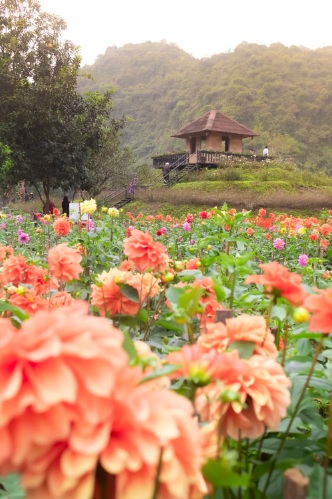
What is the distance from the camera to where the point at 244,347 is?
25.2 inches

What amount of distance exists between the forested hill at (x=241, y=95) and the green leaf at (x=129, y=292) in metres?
33.4

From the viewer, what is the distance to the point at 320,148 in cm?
3691

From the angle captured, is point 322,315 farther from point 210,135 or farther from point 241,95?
point 241,95

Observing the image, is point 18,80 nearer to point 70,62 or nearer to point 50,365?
point 70,62

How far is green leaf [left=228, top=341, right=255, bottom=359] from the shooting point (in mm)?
629

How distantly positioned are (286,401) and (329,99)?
44.6 m

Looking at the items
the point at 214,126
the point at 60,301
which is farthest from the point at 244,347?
the point at 214,126

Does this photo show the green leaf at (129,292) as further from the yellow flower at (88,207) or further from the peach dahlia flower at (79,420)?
the yellow flower at (88,207)

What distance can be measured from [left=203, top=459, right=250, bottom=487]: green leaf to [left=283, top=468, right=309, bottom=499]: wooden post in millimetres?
131

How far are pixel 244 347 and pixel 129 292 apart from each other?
1.36 ft

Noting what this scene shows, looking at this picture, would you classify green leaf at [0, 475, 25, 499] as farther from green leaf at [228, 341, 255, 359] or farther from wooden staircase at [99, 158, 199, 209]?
wooden staircase at [99, 158, 199, 209]

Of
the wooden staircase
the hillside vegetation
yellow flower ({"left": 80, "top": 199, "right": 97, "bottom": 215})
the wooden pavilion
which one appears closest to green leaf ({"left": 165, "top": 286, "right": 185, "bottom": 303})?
yellow flower ({"left": 80, "top": 199, "right": 97, "bottom": 215})

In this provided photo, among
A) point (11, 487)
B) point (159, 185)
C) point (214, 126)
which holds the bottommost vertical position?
point (159, 185)

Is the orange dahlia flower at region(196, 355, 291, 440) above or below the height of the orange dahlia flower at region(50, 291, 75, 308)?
above
